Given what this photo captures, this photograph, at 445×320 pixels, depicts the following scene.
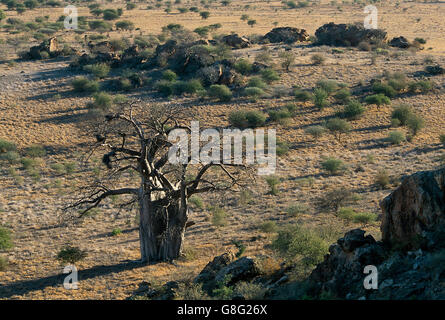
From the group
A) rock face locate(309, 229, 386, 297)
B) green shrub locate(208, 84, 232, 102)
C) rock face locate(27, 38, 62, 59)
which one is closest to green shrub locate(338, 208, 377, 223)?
rock face locate(309, 229, 386, 297)

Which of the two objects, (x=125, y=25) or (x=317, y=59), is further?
(x=125, y=25)

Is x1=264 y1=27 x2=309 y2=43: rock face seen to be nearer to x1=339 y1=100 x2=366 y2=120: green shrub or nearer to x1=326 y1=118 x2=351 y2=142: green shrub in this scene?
x1=339 y1=100 x2=366 y2=120: green shrub

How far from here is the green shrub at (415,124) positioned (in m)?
22.9

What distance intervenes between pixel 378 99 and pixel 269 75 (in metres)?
6.34

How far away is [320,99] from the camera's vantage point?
2547 centimetres

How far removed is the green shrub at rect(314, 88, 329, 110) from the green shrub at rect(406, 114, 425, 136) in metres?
4.26

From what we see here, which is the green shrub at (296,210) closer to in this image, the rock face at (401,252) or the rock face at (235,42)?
the rock face at (401,252)

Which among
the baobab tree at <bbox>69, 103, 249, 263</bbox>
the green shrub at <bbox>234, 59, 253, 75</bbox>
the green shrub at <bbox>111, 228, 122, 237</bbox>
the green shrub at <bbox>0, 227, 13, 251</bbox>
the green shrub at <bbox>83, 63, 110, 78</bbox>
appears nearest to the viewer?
the baobab tree at <bbox>69, 103, 249, 263</bbox>

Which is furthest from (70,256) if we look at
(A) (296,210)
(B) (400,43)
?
(B) (400,43)

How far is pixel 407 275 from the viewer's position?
25.0 feet

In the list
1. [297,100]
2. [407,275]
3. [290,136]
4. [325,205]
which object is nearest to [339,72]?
[297,100]

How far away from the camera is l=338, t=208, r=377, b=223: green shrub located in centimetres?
1423

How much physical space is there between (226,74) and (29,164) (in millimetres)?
12357

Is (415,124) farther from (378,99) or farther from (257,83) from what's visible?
(257,83)
